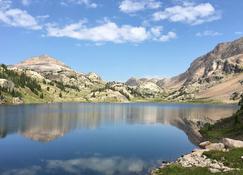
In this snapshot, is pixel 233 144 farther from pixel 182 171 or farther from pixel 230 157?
pixel 182 171

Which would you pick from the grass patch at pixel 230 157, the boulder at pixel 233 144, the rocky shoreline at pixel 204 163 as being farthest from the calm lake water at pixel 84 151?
the boulder at pixel 233 144

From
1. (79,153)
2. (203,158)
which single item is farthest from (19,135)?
(203,158)

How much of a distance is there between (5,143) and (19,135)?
16974mm

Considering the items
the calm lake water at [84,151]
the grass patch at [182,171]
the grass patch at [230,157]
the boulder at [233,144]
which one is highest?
the boulder at [233,144]

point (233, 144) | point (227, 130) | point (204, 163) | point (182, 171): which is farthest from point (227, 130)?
point (182, 171)

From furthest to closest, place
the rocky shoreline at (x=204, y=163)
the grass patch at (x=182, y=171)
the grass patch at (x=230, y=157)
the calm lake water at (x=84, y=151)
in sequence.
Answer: the calm lake water at (x=84, y=151), the grass patch at (x=230, y=157), the rocky shoreline at (x=204, y=163), the grass patch at (x=182, y=171)

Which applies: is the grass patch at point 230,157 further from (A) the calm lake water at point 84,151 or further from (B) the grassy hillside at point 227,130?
(B) the grassy hillside at point 227,130

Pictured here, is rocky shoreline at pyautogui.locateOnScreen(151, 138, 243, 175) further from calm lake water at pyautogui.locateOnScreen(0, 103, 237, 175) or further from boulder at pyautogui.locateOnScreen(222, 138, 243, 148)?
calm lake water at pyautogui.locateOnScreen(0, 103, 237, 175)

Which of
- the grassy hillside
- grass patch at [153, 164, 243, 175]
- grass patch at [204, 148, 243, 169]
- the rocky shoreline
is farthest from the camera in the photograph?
the grassy hillside

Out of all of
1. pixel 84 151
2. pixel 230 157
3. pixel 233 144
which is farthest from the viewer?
pixel 84 151

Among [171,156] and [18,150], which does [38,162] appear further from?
[171,156]

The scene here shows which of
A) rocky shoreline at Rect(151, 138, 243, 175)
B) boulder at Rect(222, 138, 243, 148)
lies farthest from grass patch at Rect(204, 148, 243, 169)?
boulder at Rect(222, 138, 243, 148)

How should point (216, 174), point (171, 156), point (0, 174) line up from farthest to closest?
point (171, 156) < point (0, 174) < point (216, 174)

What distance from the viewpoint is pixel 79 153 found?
262 ft
